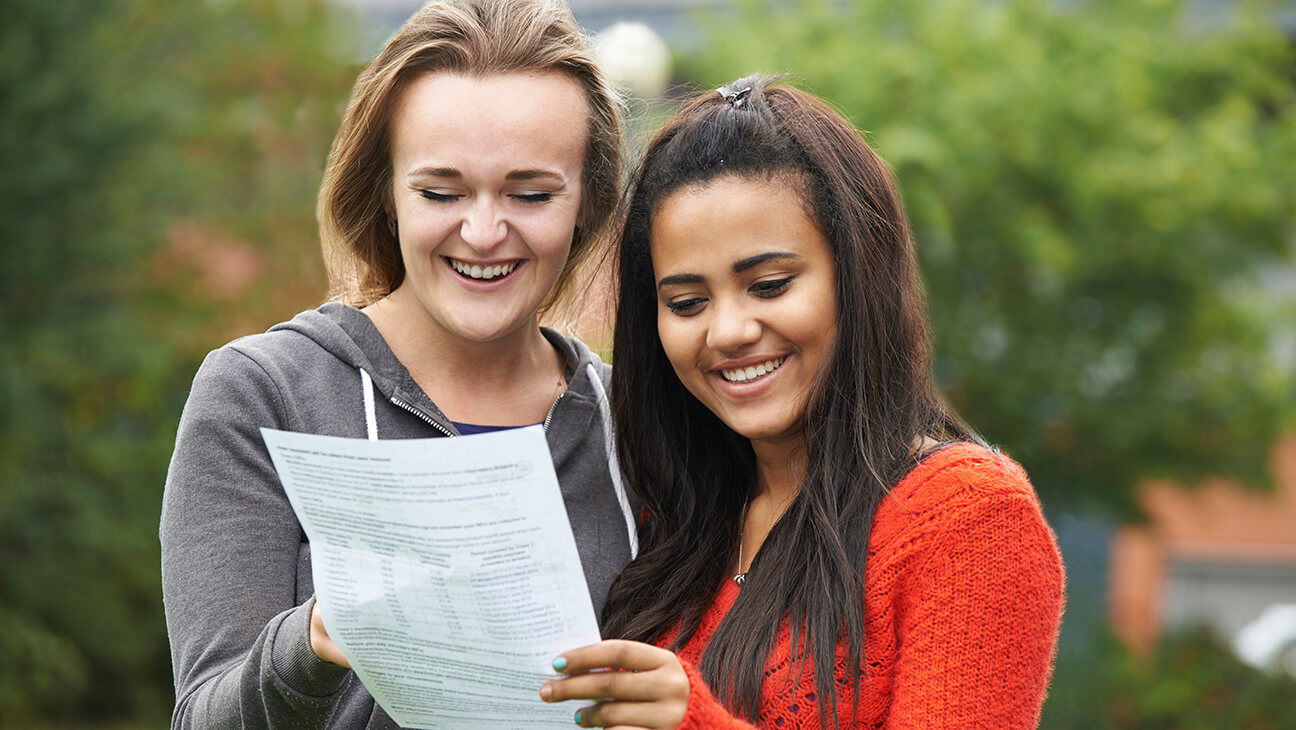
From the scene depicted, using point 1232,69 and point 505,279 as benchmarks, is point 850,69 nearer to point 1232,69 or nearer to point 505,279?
point 1232,69

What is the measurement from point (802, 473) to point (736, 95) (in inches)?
28.7

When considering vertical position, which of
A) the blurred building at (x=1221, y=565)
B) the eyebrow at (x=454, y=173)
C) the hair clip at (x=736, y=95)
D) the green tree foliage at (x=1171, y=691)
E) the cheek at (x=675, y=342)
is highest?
the hair clip at (x=736, y=95)

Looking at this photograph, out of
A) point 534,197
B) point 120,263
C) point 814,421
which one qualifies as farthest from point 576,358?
point 120,263

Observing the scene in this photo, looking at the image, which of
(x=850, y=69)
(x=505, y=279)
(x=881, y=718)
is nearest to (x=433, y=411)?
(x=505, y=279)

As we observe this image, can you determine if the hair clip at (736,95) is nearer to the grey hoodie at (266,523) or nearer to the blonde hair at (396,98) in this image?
the blonde hair at (396,98)

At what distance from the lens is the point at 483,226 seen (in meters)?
2.58

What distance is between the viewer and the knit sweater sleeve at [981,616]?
219 centimetres

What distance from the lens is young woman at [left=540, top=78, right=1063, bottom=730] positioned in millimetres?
2219

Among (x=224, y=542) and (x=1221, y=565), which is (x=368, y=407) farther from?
(x=1221, y=565)

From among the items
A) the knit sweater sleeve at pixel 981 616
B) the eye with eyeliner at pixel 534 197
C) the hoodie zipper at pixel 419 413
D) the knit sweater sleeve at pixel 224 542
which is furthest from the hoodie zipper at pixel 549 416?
the knit sweater sleeve at pixel 981 616

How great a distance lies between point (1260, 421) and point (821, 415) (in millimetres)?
6861

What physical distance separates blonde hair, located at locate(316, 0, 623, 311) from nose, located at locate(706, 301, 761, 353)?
49cm

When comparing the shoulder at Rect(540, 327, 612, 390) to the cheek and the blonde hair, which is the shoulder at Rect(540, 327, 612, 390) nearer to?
the blonde hair

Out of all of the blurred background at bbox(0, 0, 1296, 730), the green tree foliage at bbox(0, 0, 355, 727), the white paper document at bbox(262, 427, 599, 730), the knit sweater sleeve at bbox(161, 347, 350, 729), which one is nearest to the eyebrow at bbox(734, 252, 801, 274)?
the white paper document at bbox(262, 427, 599, 730)
